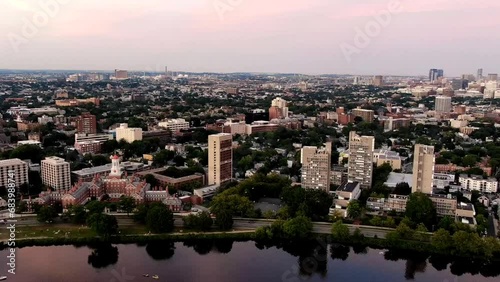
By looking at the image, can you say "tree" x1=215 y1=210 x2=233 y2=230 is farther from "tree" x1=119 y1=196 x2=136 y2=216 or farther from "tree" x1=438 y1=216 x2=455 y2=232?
"tree" x1=438 y1=216 x2=455 y2=232

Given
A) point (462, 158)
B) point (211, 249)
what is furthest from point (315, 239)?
point (462, 158)

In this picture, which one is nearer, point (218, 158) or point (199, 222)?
point (199, 222)

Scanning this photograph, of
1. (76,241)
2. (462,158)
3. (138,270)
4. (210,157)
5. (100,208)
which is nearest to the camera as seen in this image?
(138,270)

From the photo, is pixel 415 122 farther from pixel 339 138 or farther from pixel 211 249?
pixel 211 249

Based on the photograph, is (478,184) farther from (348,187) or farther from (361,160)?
(348,187)

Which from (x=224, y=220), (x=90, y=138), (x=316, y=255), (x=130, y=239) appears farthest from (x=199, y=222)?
(x=90, y=138)

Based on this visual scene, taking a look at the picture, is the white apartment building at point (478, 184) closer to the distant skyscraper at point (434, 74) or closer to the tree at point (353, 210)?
the tree at point (353, 210)

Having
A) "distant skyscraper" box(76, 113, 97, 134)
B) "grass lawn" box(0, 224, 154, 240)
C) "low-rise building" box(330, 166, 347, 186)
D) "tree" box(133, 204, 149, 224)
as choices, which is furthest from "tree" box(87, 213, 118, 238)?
"distant skyscraper" box(76, 113, 97, 134)
